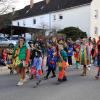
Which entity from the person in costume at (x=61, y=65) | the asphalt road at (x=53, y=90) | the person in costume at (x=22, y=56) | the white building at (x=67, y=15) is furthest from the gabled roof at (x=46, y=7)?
the person in costume at (x=22, y=56)

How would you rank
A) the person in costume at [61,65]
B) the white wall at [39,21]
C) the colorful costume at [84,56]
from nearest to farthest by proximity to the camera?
the person in costume at [61,65], the colorful costume at [84,56], the white wall at [39,21]

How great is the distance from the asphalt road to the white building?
38939 mm

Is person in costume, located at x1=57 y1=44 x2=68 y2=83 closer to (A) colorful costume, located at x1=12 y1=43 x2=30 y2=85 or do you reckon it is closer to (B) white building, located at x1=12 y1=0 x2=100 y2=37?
(A) colorful costume, located at x1=12 y1=43 x2=30 y2=85

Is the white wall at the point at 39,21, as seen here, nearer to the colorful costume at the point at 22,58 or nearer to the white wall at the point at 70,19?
the white wall at the point at 70,19

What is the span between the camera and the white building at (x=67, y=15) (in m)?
52.0

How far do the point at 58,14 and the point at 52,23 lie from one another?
186 cm

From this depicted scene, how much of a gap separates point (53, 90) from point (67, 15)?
45.9m

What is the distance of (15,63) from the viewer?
1211 cm

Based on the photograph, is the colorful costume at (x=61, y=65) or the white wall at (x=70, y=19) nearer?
the colorful costume at (x=61, y=65)

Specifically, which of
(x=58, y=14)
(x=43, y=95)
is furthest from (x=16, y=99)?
(x=58, y=14)

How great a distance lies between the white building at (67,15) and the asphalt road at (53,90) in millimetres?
38939

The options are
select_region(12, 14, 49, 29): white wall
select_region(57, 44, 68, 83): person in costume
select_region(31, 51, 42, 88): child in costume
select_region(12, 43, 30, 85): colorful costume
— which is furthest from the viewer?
select_region(12, 14, 49, 29): white wall

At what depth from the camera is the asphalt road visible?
9891 millimetres

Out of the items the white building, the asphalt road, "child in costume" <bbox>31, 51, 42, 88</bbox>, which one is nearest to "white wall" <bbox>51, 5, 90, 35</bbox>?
the white building
